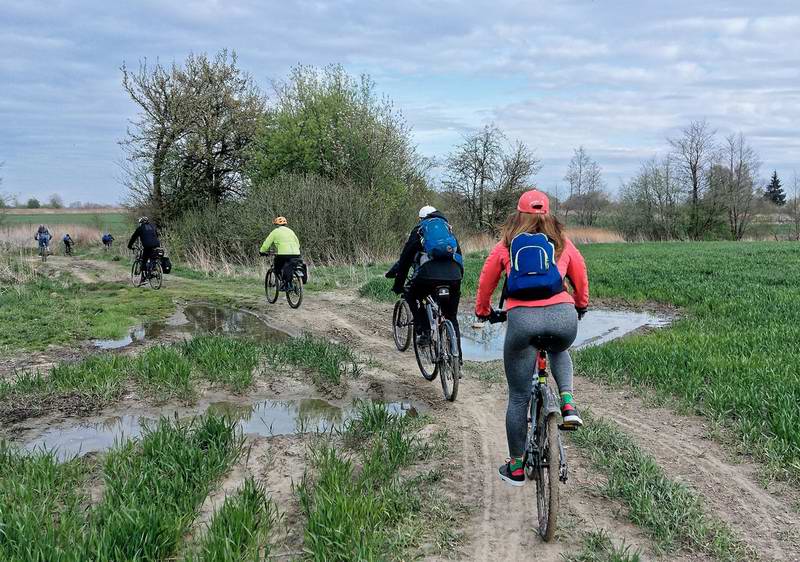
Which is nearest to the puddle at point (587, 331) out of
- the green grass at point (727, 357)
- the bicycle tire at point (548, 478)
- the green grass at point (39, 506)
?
the green grass at point (727, 357)

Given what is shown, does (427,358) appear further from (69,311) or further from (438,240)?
(69,311)

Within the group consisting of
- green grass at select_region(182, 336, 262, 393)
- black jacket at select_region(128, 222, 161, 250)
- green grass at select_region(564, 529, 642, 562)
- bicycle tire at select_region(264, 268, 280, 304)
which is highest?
black jacket at select_region(128, 222, 161, 250)

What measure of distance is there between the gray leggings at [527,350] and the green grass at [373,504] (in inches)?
28.4

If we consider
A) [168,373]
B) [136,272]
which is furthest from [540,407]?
[136,272]

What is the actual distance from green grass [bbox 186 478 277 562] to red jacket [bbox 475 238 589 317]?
1929 millimetres

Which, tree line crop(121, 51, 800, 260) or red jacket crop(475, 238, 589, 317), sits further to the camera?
tree line crop(121, 51, 800, 260)

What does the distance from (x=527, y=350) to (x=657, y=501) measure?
4.56 feet

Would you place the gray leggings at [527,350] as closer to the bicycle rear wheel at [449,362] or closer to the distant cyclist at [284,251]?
the bicycle rear wheel at [449,362]

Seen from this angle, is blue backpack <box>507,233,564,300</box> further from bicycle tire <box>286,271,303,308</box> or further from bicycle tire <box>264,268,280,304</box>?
bicycle tire <box>264,268,280,304</box>

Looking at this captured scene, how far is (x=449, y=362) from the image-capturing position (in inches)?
265

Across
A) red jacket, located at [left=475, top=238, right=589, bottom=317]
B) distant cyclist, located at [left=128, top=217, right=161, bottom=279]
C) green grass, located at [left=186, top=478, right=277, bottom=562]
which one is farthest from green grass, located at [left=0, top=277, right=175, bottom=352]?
red jacket, located at [left=475, top=238, right=589, bottom=317]

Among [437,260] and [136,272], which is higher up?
[437,260]

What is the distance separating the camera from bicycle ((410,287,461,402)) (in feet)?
21.6

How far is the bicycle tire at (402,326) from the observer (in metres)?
8.95
